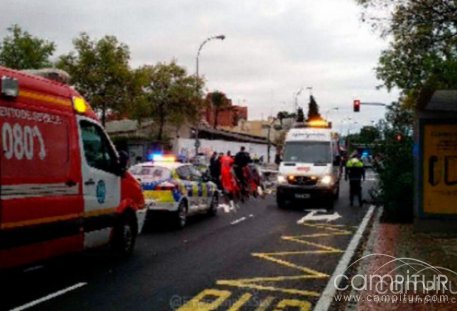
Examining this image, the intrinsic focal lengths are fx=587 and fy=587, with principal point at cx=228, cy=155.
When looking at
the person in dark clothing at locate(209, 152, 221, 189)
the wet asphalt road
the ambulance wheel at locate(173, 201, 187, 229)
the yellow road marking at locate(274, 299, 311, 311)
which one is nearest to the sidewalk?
the yellow road marking at locate(274, 299, 311, 311)

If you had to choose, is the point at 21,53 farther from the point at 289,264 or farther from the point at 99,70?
the point at 289,264

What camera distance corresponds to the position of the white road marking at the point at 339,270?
7082 mm

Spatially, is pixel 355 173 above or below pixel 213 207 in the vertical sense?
above

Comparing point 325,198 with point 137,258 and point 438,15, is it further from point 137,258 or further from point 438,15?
point 137,258

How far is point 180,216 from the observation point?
45.8 ft

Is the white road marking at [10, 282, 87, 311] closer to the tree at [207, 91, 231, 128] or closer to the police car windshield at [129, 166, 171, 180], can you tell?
the police car windshield at [129, 166, 171, 180]

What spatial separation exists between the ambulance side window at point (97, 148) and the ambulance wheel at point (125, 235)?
1021mm

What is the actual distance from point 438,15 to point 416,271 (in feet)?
45.7

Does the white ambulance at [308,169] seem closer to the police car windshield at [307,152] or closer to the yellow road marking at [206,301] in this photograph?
the police car windshield at [307,152]

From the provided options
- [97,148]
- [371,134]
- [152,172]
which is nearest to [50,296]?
[97,148]

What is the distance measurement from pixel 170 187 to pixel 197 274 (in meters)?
Answer: 4.94

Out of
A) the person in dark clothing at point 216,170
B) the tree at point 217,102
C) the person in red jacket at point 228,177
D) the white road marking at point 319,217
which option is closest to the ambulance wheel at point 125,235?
the white road marking at point 319,217

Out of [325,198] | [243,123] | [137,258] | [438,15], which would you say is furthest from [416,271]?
[243,123]

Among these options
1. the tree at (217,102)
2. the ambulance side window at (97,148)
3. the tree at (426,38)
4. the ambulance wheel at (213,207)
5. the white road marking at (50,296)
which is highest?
the tree at (217,102)
